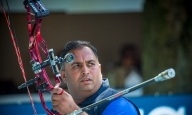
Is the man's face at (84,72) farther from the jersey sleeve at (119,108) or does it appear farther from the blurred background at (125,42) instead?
the blurred background at (125,42)

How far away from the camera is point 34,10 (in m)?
2.79

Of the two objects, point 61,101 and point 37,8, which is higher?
point 37,8

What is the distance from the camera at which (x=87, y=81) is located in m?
2.96

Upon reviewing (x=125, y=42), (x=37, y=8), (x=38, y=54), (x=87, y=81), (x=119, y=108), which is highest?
(x=125, y=42)

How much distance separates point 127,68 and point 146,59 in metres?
1.03

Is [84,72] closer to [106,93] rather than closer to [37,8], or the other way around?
[106,93]

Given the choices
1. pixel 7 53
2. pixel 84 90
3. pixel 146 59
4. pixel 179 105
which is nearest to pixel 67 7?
pixel 7 53

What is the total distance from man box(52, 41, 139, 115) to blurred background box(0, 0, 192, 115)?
147 cm

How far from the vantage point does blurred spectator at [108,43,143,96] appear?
725cm

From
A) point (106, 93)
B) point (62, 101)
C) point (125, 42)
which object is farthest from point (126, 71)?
point (62, 101)

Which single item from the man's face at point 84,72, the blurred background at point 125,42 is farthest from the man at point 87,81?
the blurred background at point 125,42

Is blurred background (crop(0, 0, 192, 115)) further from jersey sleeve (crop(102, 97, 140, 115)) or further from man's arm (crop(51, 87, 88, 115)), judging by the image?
man's arm (crop(51, 87, 88, 115))

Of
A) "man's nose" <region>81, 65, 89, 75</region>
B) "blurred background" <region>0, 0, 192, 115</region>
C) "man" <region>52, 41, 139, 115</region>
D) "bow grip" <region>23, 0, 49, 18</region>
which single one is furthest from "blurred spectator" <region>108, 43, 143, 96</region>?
"bow grip" <region>23, 0, 49, 18</region>

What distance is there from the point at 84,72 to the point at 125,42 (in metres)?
5.70
